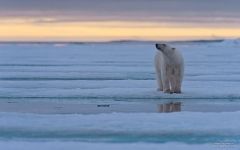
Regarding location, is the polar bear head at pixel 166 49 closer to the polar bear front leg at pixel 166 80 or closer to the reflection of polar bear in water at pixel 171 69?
the reflection of polar bear in water at pixel 171 69

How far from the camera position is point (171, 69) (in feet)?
40.0

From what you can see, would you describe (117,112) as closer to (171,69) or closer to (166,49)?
(171,69)

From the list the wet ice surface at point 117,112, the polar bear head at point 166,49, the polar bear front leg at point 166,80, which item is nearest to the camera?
the wet ice surface at point 117,112

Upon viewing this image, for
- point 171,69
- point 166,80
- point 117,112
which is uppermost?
point 171,69

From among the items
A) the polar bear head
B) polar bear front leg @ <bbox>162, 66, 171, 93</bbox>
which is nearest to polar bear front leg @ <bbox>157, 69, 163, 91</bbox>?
polar bear front leg @ <bbox>162, 66, 171, 93</bbox>

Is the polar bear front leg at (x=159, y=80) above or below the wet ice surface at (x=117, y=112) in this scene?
above

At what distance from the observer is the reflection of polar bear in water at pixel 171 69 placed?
39.4ft

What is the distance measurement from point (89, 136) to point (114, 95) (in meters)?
4.27

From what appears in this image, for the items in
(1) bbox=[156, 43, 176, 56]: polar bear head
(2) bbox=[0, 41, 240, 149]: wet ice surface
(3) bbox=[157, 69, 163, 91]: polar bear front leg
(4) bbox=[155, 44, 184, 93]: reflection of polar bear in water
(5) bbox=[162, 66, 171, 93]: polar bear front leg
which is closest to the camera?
(2) bbox=[0, 41, 240, 149]: wet ice surface

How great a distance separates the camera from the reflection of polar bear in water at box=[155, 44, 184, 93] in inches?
472

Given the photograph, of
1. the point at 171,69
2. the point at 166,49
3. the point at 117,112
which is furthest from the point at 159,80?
the point at 117,112

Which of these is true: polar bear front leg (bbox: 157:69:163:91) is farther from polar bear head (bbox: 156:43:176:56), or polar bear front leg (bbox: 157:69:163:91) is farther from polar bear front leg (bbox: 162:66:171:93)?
polar bear head (bbox: 156:43:176:56)

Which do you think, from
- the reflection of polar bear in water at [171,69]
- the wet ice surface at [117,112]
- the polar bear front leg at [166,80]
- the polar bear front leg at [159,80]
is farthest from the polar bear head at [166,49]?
the wet ice surface at [117,112]

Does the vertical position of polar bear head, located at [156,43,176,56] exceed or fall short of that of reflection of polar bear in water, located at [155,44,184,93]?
it exceeds it
